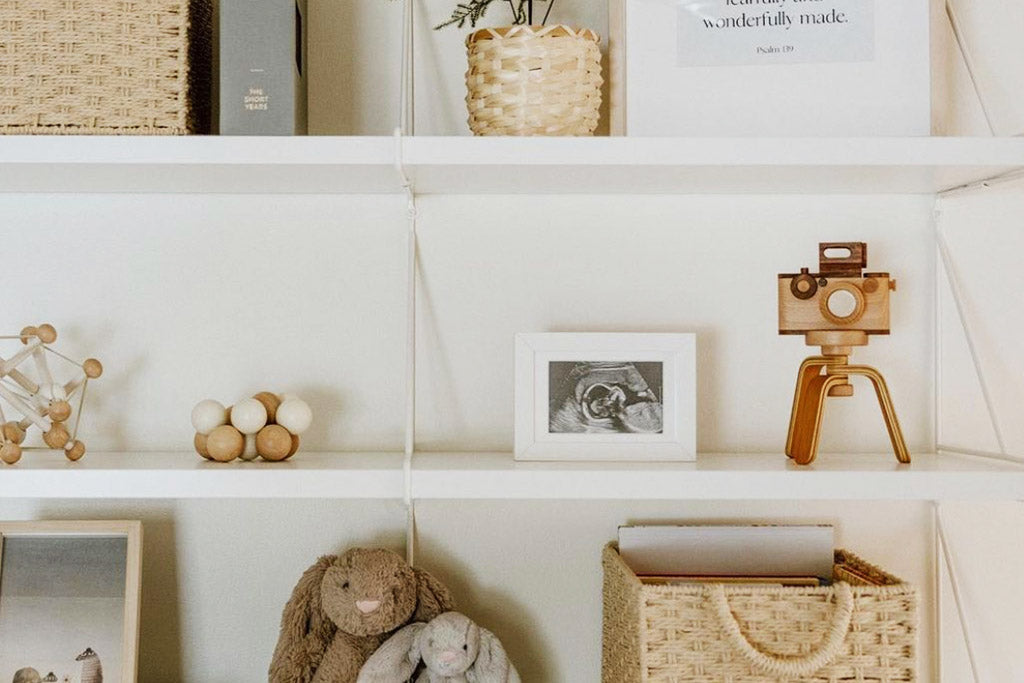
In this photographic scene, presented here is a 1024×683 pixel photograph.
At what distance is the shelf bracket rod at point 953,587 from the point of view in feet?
3.56

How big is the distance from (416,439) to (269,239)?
32 centimetres

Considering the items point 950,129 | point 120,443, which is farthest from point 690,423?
point 120,443

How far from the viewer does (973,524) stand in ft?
3.61

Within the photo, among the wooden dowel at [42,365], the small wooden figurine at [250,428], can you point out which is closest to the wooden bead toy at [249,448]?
the small wooden figurine at [250,428]

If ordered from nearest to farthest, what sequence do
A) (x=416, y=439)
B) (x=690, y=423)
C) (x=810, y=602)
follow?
(x=810, y=602)
(x=690, y=423)
(x=416, y=439)

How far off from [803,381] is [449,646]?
0.50 metres

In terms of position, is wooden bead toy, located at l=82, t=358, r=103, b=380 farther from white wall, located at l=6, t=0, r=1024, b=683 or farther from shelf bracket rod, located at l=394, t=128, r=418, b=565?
shelf bracket rod, located at l=394, t=128, r=418, b=565

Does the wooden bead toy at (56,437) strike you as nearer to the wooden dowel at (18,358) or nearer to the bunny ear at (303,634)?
the wooden dowel at (18,358)

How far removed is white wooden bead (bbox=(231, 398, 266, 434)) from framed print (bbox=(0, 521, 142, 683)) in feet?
0.64

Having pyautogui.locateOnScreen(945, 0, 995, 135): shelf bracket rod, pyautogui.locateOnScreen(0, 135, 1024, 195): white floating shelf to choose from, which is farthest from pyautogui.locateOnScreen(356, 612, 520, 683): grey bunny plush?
pyautogui.locateOnScreen(945, 0, 995, 135): shelf bracket rod

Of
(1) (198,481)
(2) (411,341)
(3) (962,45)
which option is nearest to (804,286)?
(3) (962,45)

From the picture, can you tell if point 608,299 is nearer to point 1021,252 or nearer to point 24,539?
point 1021,252

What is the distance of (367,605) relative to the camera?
1.01 m

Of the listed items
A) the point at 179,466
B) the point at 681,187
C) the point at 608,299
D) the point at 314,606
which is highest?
the point at 681,187
